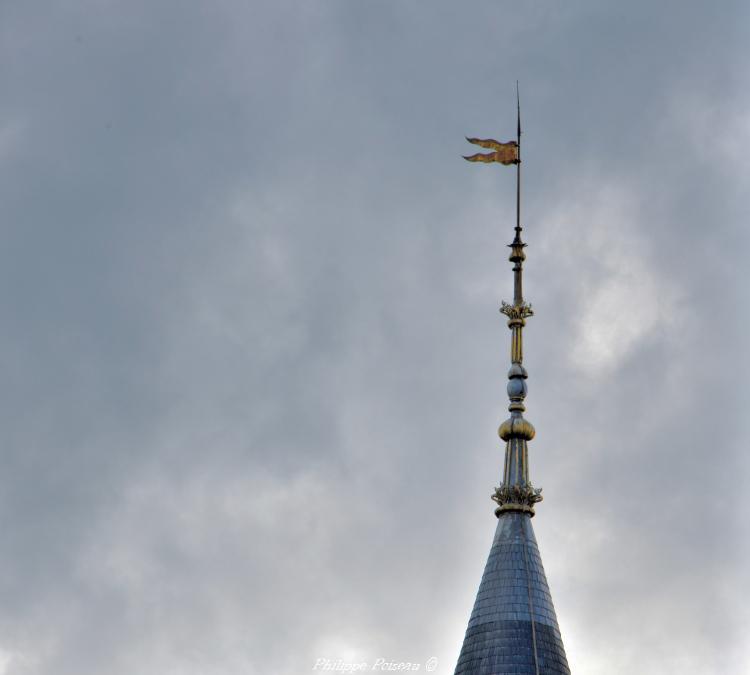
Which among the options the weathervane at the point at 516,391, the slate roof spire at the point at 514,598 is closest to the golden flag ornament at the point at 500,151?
the weathervane at the point at 516,391

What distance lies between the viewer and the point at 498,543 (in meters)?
138

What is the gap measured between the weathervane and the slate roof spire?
0.07 metres

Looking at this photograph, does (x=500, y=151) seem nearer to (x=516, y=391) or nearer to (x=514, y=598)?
(x=516, y=391)

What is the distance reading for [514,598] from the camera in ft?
440

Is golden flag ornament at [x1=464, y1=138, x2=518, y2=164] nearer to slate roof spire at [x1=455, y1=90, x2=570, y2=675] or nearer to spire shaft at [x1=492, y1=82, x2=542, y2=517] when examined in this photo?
spire shaft at [x1=492, y1=82, x2=542, y2=517]

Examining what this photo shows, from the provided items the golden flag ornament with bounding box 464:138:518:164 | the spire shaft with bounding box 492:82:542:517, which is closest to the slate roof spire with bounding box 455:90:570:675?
the spire shaft with bounding box 492:82:542:517

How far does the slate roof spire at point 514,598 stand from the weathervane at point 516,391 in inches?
2.8

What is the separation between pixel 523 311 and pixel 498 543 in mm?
21138

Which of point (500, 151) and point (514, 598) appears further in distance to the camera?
point (500, 151)

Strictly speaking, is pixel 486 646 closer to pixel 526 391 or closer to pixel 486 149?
pixel 526 391

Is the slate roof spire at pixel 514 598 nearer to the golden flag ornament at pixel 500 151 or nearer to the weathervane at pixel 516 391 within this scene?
the weathervane at pixel 516 391

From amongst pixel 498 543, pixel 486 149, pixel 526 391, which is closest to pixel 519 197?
pixel 486 149

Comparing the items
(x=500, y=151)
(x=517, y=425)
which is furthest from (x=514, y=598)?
(x=500, y=151)

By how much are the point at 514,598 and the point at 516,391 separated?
18.5 m
